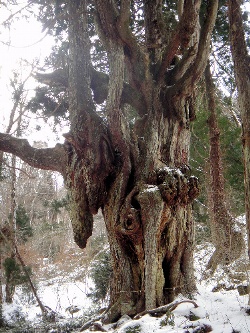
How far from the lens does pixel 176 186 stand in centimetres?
521

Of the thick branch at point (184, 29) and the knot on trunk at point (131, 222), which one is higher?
the thick branch at point (184, 29)

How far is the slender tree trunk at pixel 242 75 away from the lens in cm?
355

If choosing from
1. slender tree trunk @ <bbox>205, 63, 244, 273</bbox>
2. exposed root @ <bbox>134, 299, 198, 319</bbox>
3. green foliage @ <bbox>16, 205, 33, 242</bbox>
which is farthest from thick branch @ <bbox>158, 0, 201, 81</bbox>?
green foliage @ <bbox>16, 205, 33, 242</bbox>

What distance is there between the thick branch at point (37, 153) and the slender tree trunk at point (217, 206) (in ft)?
15.1

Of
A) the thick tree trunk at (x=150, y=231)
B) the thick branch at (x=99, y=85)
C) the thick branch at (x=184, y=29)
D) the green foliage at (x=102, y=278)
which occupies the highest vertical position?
the thick branch at (x=184, y=29)

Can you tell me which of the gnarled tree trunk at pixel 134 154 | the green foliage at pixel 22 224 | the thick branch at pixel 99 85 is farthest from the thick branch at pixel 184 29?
the green foliage at pixel 22 224

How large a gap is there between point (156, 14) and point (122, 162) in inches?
135

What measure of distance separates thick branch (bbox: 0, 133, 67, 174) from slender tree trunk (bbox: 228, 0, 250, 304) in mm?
3141

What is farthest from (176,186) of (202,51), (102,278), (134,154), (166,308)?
(102,278)

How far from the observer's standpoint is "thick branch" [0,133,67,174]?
5932 mm

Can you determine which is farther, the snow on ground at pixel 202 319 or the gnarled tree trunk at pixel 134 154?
the gnarled tree trunk at pixel 134 154

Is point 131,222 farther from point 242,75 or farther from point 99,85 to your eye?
point 99,85

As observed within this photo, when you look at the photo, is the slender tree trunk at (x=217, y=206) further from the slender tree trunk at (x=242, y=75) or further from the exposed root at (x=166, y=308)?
the slender tree trunk at (x=242, y=75)

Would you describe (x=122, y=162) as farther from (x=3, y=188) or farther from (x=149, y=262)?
(x=3, y=188)
